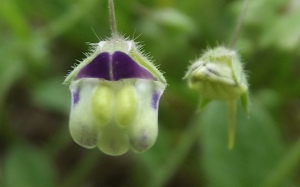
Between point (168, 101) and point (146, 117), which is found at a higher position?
point (168, 101)

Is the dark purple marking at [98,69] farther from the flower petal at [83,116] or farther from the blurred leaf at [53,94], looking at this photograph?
the blurred leaf at [53,94]

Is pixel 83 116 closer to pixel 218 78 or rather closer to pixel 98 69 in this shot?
pixel 98 69

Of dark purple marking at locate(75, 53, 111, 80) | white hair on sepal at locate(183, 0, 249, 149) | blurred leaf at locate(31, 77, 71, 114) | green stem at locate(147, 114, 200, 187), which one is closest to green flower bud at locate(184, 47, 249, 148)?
white hair on sepal at locate(183, 0, 249, 149)

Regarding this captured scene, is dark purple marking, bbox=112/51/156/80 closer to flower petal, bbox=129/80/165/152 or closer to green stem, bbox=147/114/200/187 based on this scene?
flower petal, bbox=129/80/165/152

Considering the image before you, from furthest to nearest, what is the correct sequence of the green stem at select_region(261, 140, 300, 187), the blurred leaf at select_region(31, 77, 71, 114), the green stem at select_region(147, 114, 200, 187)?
the blurred leaf at select_region(31, 77, 71, 114) → the green stem at select_region(147, 114, 200, 187) → the green stem at select_region(261, 140, 300, 187)

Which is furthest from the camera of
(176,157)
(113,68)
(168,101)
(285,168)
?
(168,101)

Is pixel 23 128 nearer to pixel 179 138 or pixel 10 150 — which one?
pixel 10 150

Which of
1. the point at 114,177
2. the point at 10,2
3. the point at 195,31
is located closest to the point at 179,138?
the point at 114,177

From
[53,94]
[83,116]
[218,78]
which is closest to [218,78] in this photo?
[218,78]
